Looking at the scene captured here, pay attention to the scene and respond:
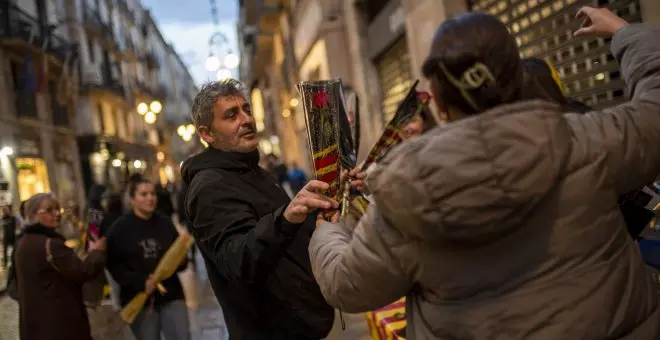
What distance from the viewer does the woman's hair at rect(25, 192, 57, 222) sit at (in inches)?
157

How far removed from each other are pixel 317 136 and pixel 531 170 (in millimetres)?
835

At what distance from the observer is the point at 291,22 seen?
2178 cm

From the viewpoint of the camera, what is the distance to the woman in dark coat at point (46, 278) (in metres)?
3.90

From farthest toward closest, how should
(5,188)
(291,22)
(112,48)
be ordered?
1. (112,48)
2. (291,22)
3. (5,188)

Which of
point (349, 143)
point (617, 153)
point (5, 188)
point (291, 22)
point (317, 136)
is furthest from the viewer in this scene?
point (291, 22)

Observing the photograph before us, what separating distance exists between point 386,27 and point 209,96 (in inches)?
337

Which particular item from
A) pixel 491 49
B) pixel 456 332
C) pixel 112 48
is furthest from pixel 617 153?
pixel 112 48

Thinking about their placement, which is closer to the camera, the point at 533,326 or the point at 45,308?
the point at 533,326

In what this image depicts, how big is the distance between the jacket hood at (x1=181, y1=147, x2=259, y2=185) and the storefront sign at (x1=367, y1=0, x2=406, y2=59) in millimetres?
7085

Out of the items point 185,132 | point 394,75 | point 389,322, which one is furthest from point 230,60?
point 389,322

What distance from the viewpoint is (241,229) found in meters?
2.12

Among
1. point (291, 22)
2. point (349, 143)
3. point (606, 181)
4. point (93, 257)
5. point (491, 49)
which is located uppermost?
point (291, 22)

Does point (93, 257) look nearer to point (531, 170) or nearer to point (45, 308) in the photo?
point (45, 308)

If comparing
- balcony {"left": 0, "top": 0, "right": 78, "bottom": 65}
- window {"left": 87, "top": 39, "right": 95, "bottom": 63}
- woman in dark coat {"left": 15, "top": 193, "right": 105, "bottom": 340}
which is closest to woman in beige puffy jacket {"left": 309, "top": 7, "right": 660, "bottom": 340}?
woman in dark coat {"left": 15, "top": 193, "right": 105, "bottom": 340}
